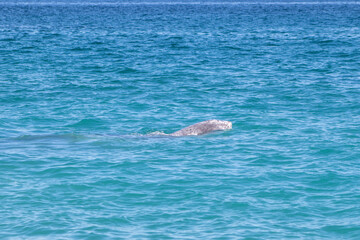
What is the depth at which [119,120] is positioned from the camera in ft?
76.4

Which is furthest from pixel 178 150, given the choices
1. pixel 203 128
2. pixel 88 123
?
pixel 88 123

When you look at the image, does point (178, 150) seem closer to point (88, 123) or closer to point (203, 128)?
point (203, 128)

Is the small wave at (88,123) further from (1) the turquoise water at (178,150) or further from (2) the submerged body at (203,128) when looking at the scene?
(2) the submerged body at (203,128)

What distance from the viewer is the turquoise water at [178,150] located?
519 inches

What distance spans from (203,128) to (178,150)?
252 centimetres

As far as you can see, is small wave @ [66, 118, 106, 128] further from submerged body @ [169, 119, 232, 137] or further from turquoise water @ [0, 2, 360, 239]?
submerged body @ [169, 119, 232, 137]

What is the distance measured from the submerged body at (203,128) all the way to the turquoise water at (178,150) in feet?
1.39

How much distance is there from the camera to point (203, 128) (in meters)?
20.9

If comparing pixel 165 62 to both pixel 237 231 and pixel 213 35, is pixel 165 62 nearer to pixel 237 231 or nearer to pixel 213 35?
pixel 213 35

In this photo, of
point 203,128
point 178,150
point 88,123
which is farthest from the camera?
point 88,123

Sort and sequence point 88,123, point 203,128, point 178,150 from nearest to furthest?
point 178,150 < point 203,128 < point 88,123

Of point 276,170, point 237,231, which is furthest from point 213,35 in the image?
point 237,231

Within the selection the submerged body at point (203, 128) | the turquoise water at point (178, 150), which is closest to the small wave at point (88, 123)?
the turquoise water at point (178, 150)

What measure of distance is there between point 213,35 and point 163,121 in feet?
133
